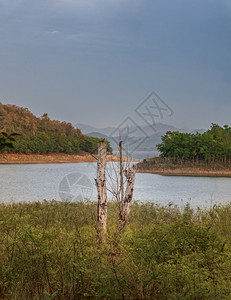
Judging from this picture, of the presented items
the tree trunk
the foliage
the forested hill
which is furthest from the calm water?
the forested hill

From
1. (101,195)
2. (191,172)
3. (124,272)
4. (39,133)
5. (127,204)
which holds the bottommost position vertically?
(191,172)

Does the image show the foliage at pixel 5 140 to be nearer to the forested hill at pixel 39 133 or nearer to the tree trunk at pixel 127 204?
the tree trunk at pixel 127 204

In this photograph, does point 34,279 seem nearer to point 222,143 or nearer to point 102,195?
point 102,195

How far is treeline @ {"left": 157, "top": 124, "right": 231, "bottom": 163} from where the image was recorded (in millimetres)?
42062

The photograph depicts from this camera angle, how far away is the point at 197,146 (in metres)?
42.9

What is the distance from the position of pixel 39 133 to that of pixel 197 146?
38561 millimetres

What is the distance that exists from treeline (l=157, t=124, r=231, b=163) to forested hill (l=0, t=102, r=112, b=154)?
22.2 m

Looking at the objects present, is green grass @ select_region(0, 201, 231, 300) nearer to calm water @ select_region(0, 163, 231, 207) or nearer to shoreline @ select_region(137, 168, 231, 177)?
calm water @ select_region(0, 163, 231, 207)

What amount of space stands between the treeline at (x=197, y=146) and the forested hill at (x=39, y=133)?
2224cm

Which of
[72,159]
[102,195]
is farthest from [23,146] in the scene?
[102,195]

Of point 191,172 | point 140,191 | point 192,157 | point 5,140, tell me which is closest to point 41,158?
point 192,157

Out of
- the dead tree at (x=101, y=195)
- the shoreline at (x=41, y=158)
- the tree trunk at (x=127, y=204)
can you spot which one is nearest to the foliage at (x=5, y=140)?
the dead tree at (x=101, y=195)

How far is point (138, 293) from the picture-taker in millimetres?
3322

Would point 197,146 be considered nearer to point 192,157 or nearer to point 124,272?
point 192,157
